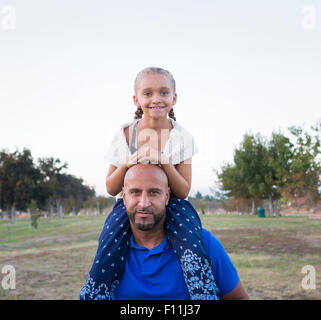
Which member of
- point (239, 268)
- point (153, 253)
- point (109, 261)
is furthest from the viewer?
point (239, 268)

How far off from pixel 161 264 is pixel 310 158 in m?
35.5

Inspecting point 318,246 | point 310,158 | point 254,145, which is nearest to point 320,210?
point 310,158

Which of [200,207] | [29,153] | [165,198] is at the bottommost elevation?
[200,207]

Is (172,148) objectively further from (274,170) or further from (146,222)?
(274,170)

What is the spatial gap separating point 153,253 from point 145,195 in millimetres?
524

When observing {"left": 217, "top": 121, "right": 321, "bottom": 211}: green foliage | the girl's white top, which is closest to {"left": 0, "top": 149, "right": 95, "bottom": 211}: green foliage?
{"left": 217, "top": 121, "right": 321, "bottom": 211}: green foliage

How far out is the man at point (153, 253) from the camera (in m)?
2.79

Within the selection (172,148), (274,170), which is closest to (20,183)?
(274,170)

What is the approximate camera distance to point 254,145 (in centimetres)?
4941

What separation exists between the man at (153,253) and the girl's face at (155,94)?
2.05 feet

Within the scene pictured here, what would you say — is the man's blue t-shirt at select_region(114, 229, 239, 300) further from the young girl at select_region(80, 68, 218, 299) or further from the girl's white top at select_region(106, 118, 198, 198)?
the girl's white top at select_region(106, 118, 198, 198)

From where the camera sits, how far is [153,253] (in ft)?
9.71

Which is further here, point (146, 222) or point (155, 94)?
point (155, 94)
